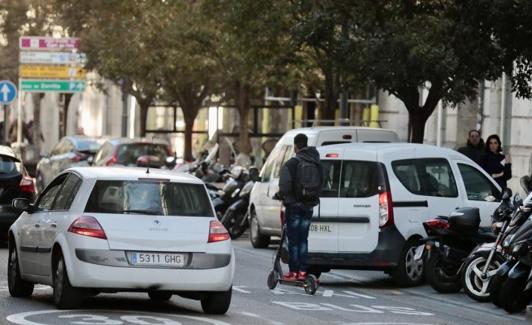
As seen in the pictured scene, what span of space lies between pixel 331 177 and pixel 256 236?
640 centimetres

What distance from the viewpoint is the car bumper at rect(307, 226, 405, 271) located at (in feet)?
62.7

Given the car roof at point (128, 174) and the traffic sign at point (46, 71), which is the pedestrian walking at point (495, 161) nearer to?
the car roof at point (128, 174)

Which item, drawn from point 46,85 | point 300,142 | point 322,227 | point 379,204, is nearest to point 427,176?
point 379,204

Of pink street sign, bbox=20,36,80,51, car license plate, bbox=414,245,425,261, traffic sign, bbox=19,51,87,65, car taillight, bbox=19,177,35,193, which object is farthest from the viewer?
traffic sign, bbox=19,51,87,65

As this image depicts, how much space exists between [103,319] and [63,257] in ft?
2.70

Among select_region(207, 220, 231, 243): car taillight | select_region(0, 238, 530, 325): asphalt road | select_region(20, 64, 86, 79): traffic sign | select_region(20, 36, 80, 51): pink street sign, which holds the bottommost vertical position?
select_region(0, 238, 530, 325): asphalt road

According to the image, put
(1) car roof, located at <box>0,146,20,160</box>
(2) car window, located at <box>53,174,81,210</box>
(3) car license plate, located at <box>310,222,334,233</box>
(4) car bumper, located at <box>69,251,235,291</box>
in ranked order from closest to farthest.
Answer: (4) car bumper, located at <box>69,251,235,291</box>
(2) car window, located at <box>53,174,81,210</box>
(3) car license plate, located at <box>310,222,334,233</box>
(1) car roof, located at <box>0,146,20,160</box>

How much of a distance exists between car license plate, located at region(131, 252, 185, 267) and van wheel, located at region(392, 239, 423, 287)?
5.24m

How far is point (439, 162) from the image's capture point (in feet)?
65.6

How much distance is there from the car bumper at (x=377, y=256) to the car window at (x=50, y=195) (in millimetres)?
4173

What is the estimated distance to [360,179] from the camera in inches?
763

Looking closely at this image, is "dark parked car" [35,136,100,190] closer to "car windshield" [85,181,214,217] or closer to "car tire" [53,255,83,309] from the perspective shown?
"car windshield" [85,181,214,217]

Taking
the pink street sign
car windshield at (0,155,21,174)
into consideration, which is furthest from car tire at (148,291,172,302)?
the pink street sign

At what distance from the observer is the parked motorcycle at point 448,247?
18688mm
